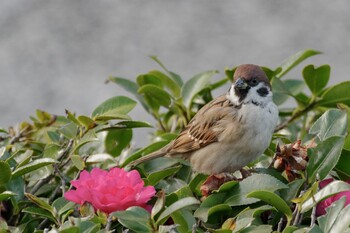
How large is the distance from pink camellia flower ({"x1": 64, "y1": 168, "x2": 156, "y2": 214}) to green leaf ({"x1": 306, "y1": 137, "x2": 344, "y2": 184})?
1.12ft

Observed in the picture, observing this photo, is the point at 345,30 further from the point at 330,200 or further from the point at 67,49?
the point at 330,200

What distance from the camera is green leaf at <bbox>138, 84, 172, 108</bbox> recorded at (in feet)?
9.20

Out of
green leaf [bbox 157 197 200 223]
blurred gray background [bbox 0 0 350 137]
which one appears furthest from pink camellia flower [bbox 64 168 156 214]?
blurred gray background [bbox 0 0 350 137]

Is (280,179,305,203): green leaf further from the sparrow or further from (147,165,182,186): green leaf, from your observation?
the sparrow

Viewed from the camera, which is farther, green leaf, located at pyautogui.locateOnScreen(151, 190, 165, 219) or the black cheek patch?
the black cheek patch

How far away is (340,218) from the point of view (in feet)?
5.83

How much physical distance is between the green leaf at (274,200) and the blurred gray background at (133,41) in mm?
3488

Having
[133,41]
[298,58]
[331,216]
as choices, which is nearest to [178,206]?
[331,216]

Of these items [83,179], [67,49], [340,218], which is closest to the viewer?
[340,218]

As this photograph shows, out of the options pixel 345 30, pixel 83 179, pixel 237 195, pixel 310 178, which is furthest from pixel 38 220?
pixel 345 30

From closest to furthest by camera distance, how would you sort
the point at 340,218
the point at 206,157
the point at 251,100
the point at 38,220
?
1. the point at 340,218
2. the point at 38,220
3. the point at 206,157
4. the point at 251,100

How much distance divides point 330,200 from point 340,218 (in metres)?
0.24

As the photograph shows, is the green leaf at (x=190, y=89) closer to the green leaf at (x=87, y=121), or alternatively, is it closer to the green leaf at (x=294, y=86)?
the green leaf at (x=294, y=86)

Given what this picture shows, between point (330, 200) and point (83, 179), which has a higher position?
point (83, 179)
